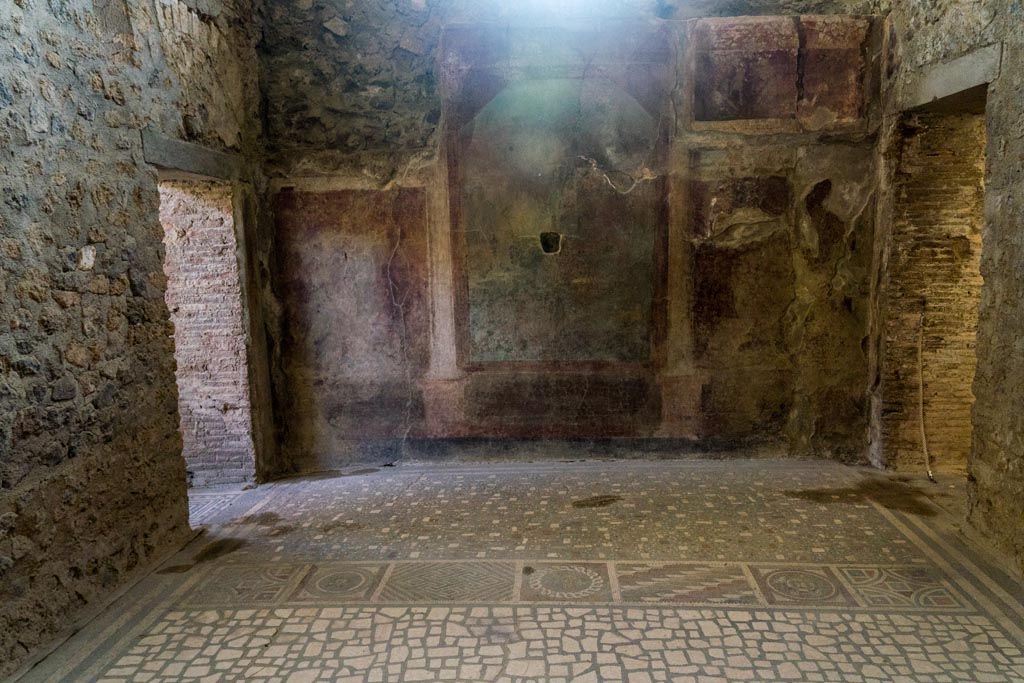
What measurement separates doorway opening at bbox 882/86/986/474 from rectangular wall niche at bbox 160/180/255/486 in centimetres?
440

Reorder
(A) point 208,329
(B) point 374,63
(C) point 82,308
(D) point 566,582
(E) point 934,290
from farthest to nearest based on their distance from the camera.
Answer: (B) point 374,63 → (A) point 208,329 → (E) point 934,290 → (D) point 566,582 → (C) point 82,308

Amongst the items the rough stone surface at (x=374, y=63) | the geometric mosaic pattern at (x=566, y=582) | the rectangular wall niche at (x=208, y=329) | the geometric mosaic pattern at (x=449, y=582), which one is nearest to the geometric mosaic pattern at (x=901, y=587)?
the geometric mosaic pattern at (x=566, y=582)

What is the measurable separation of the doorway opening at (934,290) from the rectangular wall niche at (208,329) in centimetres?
A: 440

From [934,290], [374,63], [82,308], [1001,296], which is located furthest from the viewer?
[374,63]

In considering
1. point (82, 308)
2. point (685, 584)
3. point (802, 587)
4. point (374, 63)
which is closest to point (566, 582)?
point (685, 584)

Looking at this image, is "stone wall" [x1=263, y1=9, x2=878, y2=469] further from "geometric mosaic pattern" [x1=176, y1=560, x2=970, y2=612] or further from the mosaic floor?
"geometric mosaic pattern" [x1=176, y1=560, x2=970, y2=612]

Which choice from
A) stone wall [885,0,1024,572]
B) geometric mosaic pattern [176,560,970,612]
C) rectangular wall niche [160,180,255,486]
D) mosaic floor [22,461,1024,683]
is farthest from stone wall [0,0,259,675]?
stone wall [885,0,1024,572]

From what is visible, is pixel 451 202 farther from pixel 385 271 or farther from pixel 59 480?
pixel 59 480

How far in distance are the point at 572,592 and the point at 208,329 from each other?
3013mm

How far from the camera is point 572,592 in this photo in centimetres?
293

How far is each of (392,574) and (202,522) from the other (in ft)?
4.74

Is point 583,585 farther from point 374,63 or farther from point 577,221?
point 374,63

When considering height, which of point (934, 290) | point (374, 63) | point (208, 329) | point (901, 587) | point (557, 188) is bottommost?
point (901, 587)

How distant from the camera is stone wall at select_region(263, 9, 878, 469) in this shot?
4.49m
